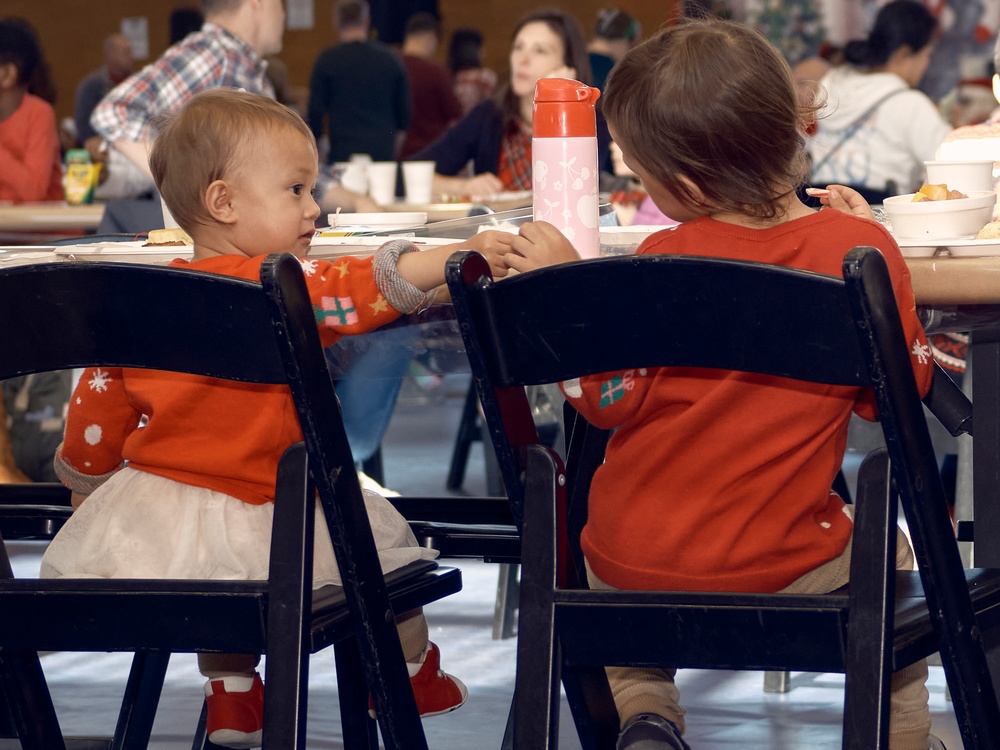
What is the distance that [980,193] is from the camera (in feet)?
4.77

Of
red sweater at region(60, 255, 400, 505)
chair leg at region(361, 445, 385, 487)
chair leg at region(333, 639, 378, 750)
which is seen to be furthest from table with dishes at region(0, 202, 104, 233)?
chair leg at region(333, 639, 378, 750)

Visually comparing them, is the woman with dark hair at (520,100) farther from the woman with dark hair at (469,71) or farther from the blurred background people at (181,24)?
the woman with dark hair at (469,71)

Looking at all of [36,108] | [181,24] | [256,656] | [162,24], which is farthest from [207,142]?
[162,24]

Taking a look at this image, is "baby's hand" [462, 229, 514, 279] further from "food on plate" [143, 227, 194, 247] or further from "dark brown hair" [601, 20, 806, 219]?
"food on plate" [143, 227, 194, 247]

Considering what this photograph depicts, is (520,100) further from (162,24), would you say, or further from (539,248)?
(162,24)

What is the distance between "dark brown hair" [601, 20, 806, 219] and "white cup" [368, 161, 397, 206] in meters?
2.08

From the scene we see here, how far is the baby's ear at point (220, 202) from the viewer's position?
4.56ft

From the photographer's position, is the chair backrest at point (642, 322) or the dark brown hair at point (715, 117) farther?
the dark brown hair at point (715, 117)

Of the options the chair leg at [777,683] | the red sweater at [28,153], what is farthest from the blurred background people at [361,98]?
the chair leg at [777,683]

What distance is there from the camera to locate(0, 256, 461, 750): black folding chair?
103cm

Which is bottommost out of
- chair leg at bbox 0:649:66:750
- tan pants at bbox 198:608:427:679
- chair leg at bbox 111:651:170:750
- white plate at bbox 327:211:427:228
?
chair leg at bbox 111:651:170:750

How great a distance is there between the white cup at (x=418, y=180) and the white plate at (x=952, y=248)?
2030 mm

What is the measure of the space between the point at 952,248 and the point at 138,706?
3.35 ft

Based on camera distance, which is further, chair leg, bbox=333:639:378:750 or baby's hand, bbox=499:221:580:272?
chair leg, bbox=333:639:378:750
